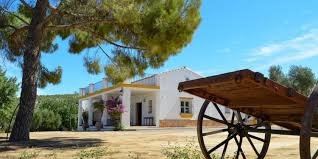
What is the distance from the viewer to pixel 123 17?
10523 millimetres

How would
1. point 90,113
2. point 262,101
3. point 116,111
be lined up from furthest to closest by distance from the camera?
point 90,113 → point 116,111 → point 262,101

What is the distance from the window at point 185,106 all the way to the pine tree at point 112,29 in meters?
13.9

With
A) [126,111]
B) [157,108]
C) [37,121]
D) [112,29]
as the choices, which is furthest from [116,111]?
[112,29]

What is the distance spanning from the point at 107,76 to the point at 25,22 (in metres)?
3.39

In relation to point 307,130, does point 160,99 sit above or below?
above

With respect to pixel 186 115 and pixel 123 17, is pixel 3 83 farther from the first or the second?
pixel 123 17

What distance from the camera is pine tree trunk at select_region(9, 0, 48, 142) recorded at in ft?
37.2

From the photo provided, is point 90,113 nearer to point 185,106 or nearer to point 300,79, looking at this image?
point 185,106

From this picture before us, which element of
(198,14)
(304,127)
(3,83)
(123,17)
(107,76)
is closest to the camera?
(304,127)

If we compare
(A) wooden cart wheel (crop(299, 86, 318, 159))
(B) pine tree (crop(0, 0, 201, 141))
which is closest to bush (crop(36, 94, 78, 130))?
(B) pine tree (crop(0, 0, 201, 141))

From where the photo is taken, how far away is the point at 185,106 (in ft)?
91.4

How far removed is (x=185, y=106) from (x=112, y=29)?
53.6ft

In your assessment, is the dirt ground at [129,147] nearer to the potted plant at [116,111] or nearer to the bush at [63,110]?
the potted plant at [116,111]

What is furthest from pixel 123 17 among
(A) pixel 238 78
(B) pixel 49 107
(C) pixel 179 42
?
(B) pixel 49 107
